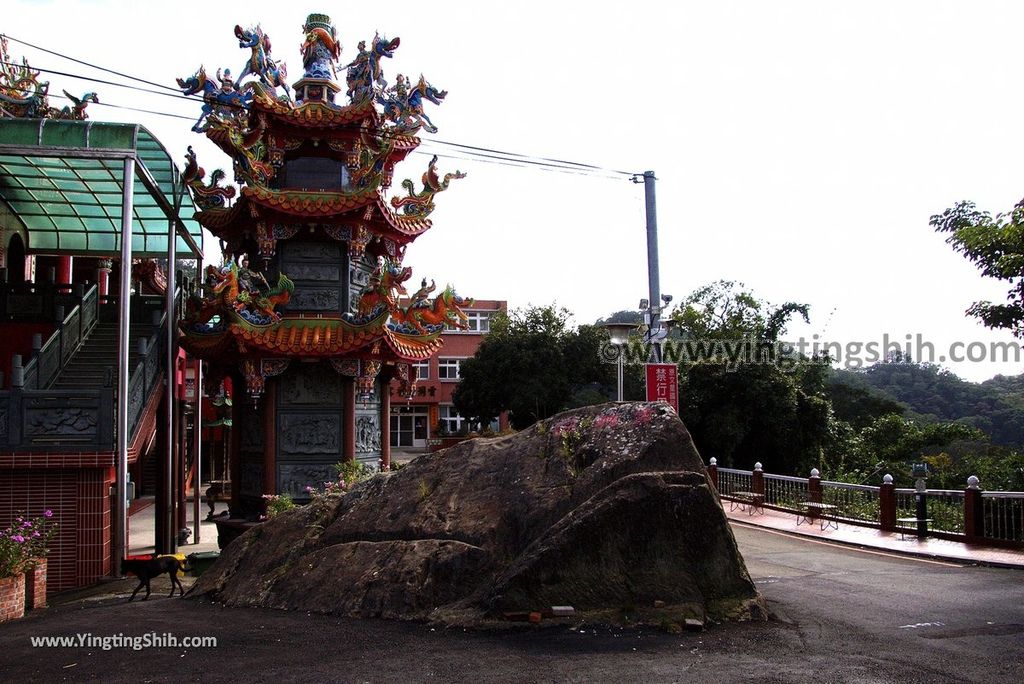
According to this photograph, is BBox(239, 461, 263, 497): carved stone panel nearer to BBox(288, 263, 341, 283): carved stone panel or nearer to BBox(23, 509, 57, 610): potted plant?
BBox(288, 263, 341, 283): carved stone panel

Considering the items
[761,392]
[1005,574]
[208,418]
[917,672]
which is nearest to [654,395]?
[1005,574]

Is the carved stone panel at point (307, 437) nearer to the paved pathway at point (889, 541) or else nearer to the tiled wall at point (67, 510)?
the tiled wall at point (67, 510)

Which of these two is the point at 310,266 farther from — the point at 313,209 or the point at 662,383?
the point at 662,383

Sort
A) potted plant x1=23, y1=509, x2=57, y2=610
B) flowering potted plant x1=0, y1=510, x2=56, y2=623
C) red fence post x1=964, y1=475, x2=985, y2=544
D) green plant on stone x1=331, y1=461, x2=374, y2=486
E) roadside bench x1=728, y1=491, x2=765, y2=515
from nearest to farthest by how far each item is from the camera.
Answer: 1. flowering potted plant x1=0, y1=510, x2=56, y2=623
2. potted plant x1=23, y1=509, x2=57, y2=610
3. green plant on stone x1=331, y1=461, x2=374, y2=486
4. red fence post x1=964, y1=475, x2=985, y2=544
5. roadside bench x1=728, y1=491, x2=765, y2=515

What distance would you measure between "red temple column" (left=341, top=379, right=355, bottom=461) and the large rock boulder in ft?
17.5

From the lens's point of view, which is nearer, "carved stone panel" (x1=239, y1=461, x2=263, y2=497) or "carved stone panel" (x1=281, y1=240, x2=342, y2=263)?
"carved stone panel" (x1=239, y1=461, x2=263, y2=497)

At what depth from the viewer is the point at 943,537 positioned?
18297 millimetres

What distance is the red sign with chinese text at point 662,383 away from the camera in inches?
634

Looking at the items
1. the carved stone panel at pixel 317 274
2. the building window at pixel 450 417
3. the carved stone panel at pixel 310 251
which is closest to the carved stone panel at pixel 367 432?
the carved stone panel at pixel 317 274

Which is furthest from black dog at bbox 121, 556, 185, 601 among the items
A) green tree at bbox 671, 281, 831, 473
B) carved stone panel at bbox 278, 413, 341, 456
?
green tree at bbox 671, 281, 831, 473

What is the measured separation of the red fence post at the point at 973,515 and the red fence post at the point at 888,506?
2.13 m

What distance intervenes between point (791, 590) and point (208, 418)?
3160cm

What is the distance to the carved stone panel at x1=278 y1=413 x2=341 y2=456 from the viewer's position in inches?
656

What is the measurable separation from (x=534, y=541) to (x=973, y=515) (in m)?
12.3
